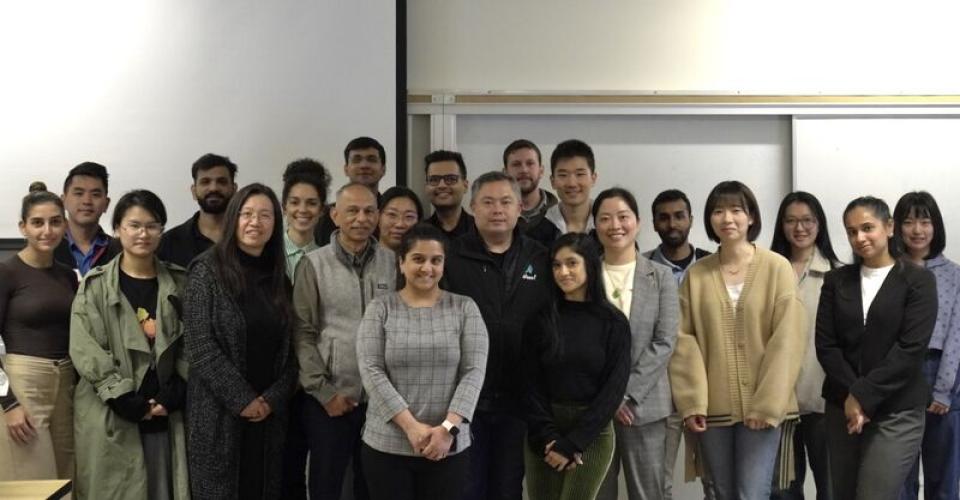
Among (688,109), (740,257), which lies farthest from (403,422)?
(688,109)

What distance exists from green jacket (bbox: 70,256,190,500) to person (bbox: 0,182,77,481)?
119 mm

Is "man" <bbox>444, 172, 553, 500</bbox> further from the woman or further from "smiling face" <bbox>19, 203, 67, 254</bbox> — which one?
"smiling face" <bbox>19, 203, 67, 254</bbox>

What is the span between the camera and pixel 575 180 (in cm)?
357

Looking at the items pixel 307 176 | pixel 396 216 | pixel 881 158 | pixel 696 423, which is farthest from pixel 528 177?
pixel 881 158

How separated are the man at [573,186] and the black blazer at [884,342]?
3.53 feet

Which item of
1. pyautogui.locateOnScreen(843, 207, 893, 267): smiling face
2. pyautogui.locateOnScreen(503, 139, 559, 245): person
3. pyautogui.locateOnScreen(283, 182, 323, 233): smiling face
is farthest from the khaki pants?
pyautogui.locateOnScreen(843, 207, 893, 267): smiling face

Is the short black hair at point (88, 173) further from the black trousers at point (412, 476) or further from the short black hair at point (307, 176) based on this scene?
the black trousers at point (412, 476)

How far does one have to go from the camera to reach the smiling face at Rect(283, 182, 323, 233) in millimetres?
3266

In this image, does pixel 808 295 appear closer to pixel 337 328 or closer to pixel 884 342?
pixel 884 342

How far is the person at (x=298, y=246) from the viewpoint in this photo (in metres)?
3.07

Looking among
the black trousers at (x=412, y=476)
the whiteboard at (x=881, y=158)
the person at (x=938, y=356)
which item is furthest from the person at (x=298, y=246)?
the whiteboard at (x=881, y=158)

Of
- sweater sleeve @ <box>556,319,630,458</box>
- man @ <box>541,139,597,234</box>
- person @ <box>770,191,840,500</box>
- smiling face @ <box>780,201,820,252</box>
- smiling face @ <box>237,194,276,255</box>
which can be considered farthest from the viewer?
man @ <box>541,139,597,234</box>

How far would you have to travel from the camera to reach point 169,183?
4227mm

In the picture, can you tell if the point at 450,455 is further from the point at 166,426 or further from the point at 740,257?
the point at 740,257
